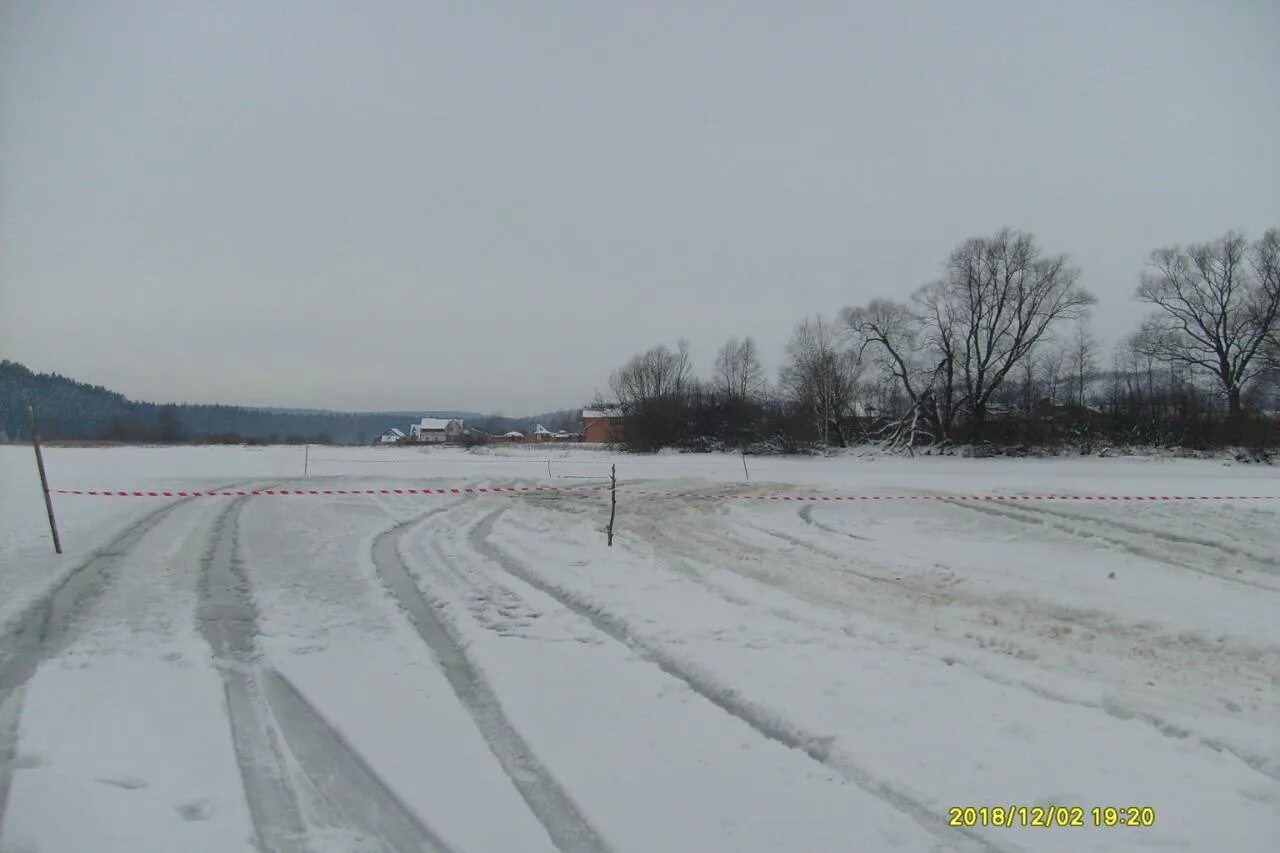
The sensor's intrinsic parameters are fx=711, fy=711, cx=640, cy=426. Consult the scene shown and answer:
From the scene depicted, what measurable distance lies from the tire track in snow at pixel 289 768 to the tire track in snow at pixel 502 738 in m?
0.59

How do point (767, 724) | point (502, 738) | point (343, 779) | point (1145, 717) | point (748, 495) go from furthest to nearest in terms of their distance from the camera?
point (748, 495)
point (1145, 717)
point (767, 724)
point (502, 738)
point (343, 779)

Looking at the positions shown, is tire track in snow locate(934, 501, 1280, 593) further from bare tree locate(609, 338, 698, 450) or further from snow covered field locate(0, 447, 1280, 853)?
bare tree locate(609, 338, 698, 450)

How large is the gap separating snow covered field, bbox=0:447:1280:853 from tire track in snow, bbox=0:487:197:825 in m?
0.04

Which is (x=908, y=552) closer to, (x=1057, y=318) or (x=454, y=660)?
(x=454, y=660)

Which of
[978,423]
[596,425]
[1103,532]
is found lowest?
[1103,532]

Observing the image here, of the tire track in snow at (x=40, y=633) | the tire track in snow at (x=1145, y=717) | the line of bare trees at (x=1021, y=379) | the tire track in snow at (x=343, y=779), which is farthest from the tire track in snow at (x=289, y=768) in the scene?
the line of bare trees at (x=1021, y=379)

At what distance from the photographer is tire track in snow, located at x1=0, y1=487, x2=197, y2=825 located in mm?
4508

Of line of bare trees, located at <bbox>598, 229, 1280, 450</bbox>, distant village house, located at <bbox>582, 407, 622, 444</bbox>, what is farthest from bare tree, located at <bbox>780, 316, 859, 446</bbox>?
distant village house, located at <bbox>582, 407, 622, 444</bbox>

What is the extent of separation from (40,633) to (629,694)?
577 centimetres

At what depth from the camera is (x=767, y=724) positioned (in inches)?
191

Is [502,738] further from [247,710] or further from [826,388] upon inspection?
[826,388]

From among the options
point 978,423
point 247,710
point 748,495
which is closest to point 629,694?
point 247,710

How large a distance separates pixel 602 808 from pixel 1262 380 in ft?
177

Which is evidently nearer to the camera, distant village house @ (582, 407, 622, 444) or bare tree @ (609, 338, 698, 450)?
bare tree @ (609, 338, 698, 450)
